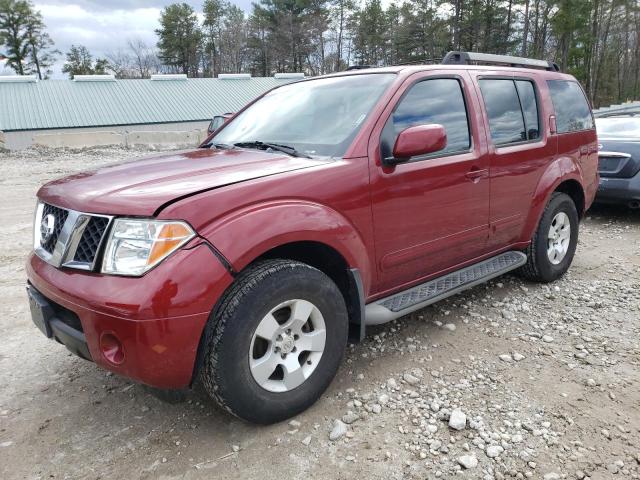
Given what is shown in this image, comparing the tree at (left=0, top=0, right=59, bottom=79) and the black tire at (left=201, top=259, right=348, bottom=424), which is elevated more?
the tree at (left=0, top=0, right=59, bottom=79)

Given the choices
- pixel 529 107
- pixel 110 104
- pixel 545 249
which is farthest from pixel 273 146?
pixel 110 104

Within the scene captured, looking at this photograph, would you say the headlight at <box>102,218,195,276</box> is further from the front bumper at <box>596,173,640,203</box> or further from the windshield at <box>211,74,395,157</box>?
the front bumper at <box>596,173,640,203</box>

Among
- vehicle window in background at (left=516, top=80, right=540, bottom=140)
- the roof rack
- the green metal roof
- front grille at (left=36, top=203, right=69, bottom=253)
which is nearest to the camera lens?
front grille at (left=36, top=203, right=69, bottom=253)

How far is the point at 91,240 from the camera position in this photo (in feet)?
7.38

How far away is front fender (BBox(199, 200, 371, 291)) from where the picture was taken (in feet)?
7.28

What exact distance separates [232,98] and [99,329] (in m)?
30.8

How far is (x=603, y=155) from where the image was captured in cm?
705

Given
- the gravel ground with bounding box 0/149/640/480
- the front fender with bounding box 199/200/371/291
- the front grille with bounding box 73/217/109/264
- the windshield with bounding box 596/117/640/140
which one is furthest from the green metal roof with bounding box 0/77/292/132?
the front fender with bounding box 199/200/371/291

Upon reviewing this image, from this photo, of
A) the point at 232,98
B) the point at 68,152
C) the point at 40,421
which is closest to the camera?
→ the point at 40,421

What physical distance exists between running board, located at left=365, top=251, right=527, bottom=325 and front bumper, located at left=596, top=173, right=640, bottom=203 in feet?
12.1

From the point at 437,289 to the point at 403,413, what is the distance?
3.14 ft

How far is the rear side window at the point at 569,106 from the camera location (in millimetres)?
4406

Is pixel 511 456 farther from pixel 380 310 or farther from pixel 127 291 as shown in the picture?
pixel 127 291

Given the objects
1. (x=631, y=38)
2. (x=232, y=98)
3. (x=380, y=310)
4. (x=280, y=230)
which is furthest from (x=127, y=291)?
(x=631, y=38)
